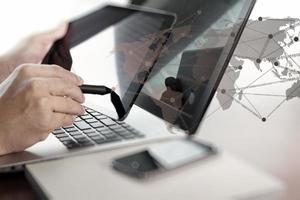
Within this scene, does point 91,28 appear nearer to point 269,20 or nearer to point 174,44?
point 174,44

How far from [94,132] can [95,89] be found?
61mm

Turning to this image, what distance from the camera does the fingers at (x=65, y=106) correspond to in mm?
523

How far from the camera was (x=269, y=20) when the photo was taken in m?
0.46

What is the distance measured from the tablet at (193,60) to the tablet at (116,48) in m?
0.02

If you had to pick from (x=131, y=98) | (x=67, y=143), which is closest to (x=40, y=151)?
(x=67, y=143)

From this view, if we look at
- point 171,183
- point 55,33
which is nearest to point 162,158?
point 171,183

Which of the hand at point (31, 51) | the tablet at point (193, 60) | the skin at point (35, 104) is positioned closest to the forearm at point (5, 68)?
the hand at point (31, 51)

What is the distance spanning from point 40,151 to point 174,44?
0.74 feet

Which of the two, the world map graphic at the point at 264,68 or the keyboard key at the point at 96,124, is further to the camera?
the keyboard key at the point at 96,124

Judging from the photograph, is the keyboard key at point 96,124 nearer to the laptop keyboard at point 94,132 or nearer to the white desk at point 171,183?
the laptop keyboard at point 94,132

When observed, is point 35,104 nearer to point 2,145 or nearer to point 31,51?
point 2,145

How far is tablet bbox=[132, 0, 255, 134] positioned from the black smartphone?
0.03 m

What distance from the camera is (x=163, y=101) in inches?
22.1

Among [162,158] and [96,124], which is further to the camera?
[96,124]
